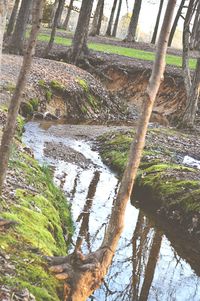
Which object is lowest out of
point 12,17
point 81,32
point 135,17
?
point 81,32

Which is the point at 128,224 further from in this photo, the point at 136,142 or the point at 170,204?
the point at 136,142

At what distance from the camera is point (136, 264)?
7.48 metres

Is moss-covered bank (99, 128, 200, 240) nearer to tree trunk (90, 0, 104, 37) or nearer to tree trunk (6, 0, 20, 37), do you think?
tree trunk (6, 0, 20, 37)

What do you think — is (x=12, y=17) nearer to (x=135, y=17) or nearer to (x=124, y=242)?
(x=135, y=17)

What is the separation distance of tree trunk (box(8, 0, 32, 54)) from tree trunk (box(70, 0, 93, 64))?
2562mm

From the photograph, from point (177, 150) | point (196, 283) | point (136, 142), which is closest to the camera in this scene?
point (136, 142)

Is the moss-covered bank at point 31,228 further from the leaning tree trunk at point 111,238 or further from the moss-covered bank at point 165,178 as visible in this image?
the moss-covered bank at point 165,178

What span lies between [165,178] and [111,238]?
5.82 m

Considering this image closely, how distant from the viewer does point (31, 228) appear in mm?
6059

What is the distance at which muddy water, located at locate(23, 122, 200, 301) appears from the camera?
6.79 m

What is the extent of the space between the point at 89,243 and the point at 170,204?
2.68 m

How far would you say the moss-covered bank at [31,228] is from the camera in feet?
15.4

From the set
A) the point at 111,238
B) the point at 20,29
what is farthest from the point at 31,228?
the point at 20,29

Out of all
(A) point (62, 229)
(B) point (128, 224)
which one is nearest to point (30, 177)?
(A) point (62, 229)
